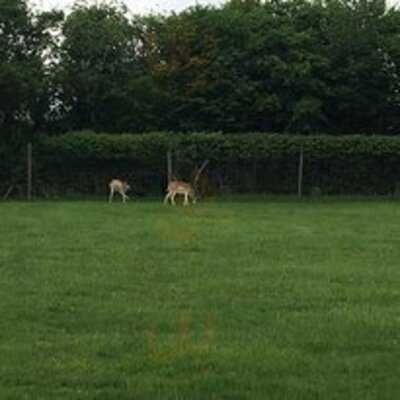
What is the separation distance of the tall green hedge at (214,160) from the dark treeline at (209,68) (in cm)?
286

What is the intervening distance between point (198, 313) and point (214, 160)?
81.9 feet

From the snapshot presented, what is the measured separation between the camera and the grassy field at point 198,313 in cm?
755

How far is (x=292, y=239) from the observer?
1930cm

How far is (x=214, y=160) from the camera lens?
35406 mm

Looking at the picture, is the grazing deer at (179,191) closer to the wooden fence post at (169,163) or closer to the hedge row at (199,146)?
the wooden fence post at (169,163)

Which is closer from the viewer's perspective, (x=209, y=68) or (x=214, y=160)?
(x=214, y=160)

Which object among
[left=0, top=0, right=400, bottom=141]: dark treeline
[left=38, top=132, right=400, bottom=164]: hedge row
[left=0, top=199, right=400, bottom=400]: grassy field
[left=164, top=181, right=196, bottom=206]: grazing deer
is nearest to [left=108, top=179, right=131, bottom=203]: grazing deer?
[left=164, top=181, right=196, bottom=206]: grazing deer

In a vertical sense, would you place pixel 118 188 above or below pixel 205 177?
below

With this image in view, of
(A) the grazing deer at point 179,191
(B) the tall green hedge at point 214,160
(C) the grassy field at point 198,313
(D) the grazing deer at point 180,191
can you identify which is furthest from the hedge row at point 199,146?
(C) the grassy field at point 198,313

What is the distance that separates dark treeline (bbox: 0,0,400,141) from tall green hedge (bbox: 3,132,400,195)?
2859 mm

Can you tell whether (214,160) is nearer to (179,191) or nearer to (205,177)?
A: (205,177)

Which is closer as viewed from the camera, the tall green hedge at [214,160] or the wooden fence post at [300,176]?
the tall green hedge at [214,160]

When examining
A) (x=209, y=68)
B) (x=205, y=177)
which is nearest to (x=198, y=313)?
(x=205, y=177)

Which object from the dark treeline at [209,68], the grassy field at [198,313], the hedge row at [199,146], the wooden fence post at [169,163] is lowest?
the grassy field at [198,313]
